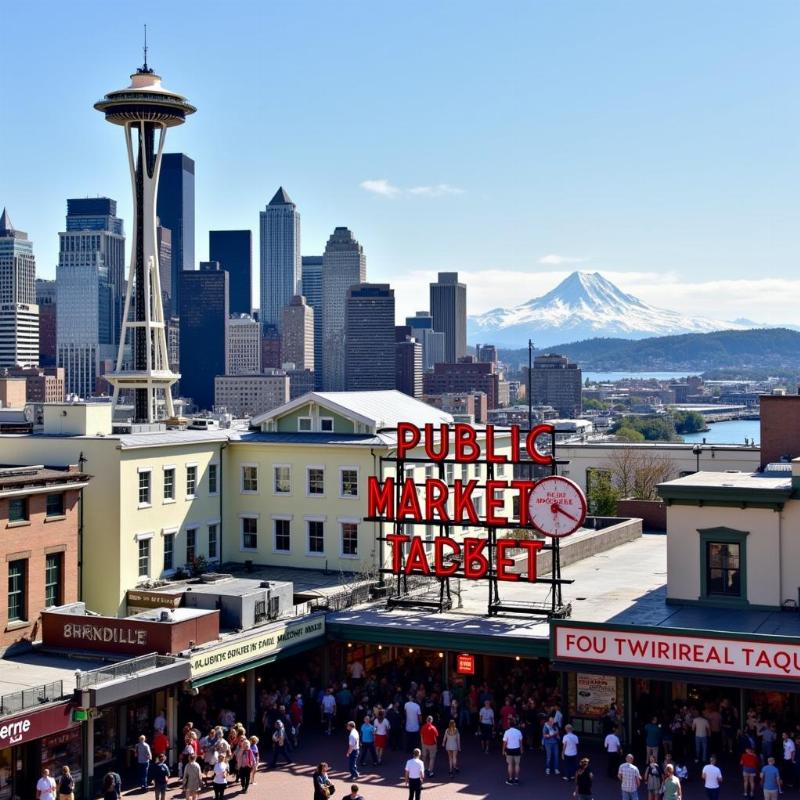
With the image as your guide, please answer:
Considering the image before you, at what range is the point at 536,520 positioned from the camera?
43188 mm

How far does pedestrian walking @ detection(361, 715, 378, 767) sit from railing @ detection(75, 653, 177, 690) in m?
6.66

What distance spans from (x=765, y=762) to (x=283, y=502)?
2844 centimetres

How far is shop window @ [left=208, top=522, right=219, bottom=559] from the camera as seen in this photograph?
190 feet

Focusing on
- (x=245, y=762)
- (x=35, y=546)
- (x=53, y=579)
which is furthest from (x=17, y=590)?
(x=245, y=762)

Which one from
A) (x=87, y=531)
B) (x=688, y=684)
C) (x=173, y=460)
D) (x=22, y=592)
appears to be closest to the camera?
(x=688, y=684)

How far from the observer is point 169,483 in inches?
2153

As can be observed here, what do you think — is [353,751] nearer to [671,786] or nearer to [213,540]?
[671,786]

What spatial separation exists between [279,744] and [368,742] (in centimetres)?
294

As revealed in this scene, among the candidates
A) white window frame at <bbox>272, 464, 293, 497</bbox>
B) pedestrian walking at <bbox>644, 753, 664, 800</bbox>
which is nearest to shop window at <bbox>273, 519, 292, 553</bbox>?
white window frame at <bbox>272, 464, 293, 497</bbox>

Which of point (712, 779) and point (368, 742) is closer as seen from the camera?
point (712, 779)

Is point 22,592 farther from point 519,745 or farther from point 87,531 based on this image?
point 519,745

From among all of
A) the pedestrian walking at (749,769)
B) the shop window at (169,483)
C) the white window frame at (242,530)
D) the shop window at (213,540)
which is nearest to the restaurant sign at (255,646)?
the shop window at (169,483)

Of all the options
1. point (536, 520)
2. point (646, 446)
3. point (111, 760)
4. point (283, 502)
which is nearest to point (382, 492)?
point (536, 520)

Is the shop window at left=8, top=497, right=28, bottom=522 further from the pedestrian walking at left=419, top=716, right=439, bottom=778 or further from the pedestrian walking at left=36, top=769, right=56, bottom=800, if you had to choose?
the pedestrian walking at left=419, top=716, right=439, bottom=778
